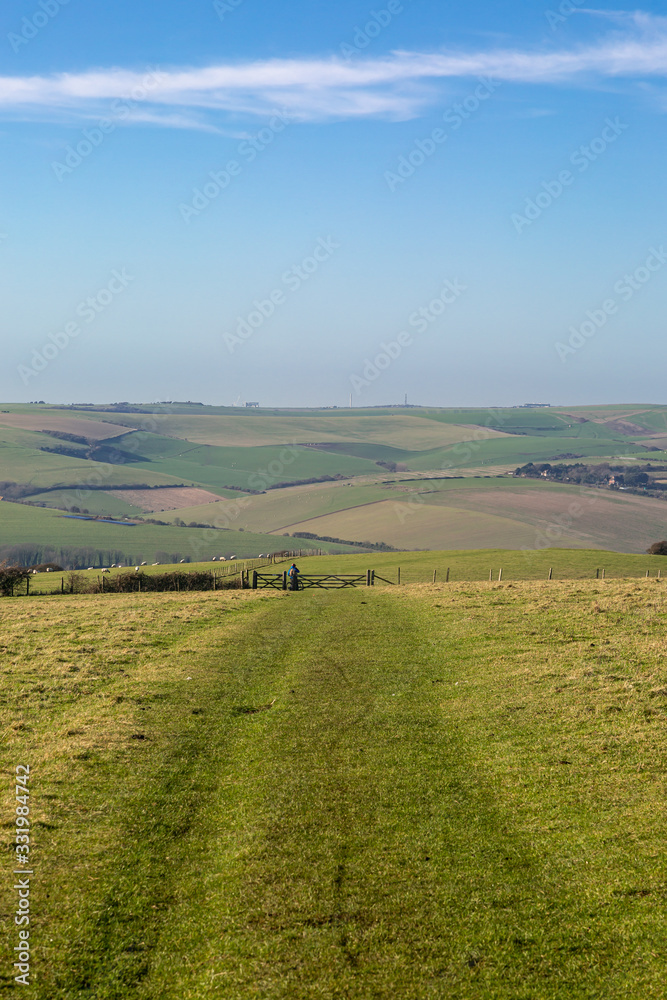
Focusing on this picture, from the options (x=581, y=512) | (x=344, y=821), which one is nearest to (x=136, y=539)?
(x=581, y=512)

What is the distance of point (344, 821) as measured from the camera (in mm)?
12727

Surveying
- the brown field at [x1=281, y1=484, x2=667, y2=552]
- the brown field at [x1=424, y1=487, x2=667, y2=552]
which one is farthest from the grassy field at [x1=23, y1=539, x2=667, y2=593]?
the brown field at [x1=424, y1=487, x2=667, y2=552]

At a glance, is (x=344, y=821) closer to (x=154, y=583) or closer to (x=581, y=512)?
(x=154, y=583)

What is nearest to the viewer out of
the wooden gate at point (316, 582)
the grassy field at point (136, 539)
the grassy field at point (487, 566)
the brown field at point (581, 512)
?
the wooden gate at point (316, 582)

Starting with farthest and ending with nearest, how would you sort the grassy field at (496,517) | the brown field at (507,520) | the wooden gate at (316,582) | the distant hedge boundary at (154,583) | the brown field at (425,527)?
the grassy field at (496,517) → the brown field at (507,520) → the brown field at (425,527) → the distant hedge boundary at (154,583) → the wooden gate at (316,582)

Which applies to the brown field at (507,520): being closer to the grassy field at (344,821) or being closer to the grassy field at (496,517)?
the grassy field at (496,517)

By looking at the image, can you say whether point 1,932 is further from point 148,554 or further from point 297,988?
point 148,554

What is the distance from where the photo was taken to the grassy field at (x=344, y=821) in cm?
912

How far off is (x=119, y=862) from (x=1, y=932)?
2.18m

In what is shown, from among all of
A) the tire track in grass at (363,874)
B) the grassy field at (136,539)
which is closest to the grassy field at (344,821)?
the tire track in grass at (363,874)

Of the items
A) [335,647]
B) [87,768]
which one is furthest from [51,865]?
[335,647]

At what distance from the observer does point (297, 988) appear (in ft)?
28.4

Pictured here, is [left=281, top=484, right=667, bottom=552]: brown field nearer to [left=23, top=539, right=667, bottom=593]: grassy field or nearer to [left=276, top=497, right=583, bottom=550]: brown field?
[left=276, top=497, right=583, bottom=550]: brown field

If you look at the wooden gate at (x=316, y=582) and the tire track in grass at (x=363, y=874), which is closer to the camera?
the tire track in grass at (x=363, y=874)
